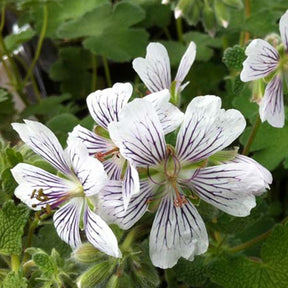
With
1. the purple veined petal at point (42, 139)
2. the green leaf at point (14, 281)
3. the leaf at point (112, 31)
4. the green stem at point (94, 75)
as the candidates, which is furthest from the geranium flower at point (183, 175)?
the green stem at point (94, 75)

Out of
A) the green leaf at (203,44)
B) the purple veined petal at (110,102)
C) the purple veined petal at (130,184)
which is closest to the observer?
the purple veined petal at (130,184)

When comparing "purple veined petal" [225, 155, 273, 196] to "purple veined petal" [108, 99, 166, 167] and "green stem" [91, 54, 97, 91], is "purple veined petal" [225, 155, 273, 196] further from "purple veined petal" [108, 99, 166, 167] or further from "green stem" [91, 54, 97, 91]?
"green stem" [91, 54, 97, 91]

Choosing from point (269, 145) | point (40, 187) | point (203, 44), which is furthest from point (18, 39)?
point (40, 187)

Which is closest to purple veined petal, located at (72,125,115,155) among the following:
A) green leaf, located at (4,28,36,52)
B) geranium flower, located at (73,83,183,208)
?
geranium flower, located at (73,83,183,208)

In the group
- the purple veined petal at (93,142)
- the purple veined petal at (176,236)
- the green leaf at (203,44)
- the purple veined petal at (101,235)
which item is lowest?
the green leaf at (203,44)

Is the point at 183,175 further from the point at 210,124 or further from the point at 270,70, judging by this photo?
the point at 270,70

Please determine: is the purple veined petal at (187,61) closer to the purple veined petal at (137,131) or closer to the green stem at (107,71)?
the purple veined petal at (137,131)
